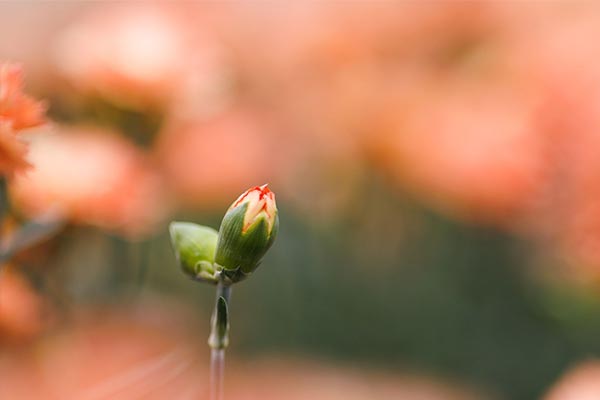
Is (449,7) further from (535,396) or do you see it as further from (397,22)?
(535,396)

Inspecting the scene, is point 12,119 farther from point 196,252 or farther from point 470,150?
point 470,150

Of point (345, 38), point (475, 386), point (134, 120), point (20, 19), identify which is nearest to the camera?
point (134, 120)

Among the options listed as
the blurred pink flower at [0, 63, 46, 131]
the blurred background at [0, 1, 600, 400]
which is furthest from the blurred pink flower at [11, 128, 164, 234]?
the blurred pink flower at [0, 63, 46, 131]

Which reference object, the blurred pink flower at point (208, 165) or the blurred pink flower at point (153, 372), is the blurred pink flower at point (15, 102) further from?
the blurred pink flower at point (208, 165)

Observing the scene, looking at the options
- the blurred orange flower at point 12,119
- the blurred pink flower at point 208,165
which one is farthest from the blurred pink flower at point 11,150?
the blurred pink flower at point 208,165

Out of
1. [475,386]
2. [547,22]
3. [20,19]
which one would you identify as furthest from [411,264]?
[20,19]

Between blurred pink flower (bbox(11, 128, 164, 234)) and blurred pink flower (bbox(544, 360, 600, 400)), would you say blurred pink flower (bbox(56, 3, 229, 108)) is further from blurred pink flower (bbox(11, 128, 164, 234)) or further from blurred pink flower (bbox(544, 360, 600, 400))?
blurred pink flower (bbox(544, 360, 600, 400))
